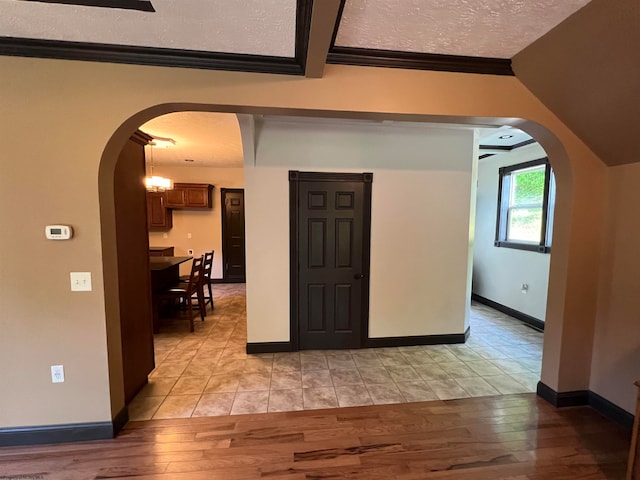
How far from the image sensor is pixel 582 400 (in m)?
2.48

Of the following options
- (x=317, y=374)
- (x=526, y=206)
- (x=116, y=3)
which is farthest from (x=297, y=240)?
(x=526, y=206)

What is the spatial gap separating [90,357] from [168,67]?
1997 millimetres

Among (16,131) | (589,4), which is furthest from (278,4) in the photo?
(16,131)

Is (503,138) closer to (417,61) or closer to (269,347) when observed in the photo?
(417,61)

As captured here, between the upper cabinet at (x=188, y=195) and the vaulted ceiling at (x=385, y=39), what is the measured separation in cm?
495

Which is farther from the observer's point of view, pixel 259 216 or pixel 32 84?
pixel 259 216

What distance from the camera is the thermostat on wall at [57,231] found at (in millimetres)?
1892

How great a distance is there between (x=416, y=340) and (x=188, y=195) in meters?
5.58

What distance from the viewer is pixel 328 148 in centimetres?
335

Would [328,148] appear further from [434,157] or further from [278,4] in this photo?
[278,4]

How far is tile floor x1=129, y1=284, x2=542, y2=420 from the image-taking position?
8.21ft

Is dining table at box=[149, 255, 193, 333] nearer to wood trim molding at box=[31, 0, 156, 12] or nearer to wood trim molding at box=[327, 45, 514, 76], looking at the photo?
wood trim molding at box=[31, 0, 156, 12]

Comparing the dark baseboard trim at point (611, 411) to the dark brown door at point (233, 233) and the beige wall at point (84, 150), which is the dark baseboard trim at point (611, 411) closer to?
the beige wall at point (84, 150)

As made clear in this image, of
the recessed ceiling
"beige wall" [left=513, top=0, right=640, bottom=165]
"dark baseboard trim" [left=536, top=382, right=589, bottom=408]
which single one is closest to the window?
the recessed ceiling
